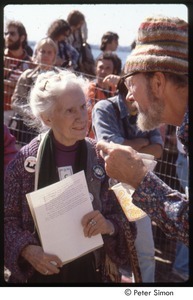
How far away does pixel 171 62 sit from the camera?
1.80 m

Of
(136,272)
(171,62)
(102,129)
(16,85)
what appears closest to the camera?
(171,62)

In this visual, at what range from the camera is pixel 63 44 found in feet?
17.3

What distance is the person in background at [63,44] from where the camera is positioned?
493 centimetres

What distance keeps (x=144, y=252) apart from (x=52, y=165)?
3.40 feet

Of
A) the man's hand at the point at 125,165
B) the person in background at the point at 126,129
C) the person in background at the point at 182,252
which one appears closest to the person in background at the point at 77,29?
the person in background at the point at 182,252

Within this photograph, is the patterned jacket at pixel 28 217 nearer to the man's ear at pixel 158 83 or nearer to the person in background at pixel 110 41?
the man's ear at pixel 158 83

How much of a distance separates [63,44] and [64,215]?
11.8 feet

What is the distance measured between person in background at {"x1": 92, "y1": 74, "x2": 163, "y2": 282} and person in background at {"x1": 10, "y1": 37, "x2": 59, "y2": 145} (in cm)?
105

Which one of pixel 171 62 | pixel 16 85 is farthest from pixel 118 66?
pixel 171 62

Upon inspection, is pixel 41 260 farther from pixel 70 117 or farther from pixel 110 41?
A: pixel 110 41

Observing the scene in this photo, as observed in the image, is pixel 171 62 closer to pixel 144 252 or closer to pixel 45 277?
pixel 45 277

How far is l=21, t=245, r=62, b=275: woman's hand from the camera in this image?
1.97 meters

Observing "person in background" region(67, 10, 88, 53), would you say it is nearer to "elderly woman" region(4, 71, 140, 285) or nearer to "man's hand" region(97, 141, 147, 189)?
"elderly woman" region(4, 71, 140, 285)


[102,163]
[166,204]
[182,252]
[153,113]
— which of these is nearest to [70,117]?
[102,163]
